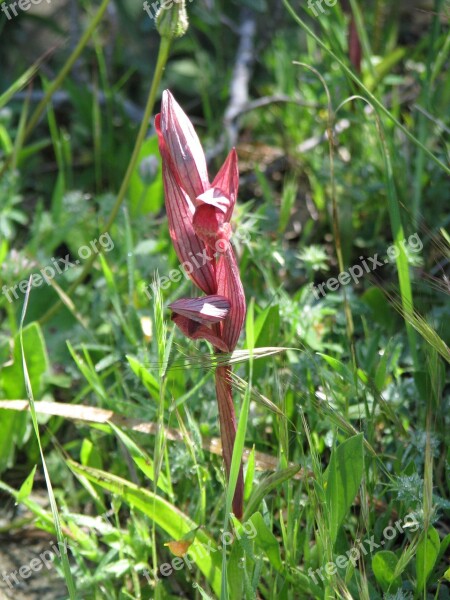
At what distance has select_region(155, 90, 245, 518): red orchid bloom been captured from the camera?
1054 mm

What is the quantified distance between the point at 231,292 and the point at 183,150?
20 centimetres

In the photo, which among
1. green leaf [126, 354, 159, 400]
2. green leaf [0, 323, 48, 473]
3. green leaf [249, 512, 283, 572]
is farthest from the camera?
green leaf [0, 323, 48, 473]

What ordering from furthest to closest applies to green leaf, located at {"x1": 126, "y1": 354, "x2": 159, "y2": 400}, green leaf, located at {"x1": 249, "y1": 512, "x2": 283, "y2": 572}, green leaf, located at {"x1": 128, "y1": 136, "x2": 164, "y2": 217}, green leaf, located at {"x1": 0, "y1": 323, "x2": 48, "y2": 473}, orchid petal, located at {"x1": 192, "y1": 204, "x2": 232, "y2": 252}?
green leaf, located at {"x1": 128, "y1": 136, "x2": 164, "y2": 217} → green leaf, located at {"x1": 0, "y1": 323, "x2": 48, "y2": 473} → green leaf, located at {"x1": 126, "y1": 354, "x2": 159, "y2": 400} → green leaf, located at {"x1": 249, "y1": 512, "x2": 283, "y2": 572} → orchid petal, located at {"x1": 192, "y1": 204, "x2": 232, "y2": 252}

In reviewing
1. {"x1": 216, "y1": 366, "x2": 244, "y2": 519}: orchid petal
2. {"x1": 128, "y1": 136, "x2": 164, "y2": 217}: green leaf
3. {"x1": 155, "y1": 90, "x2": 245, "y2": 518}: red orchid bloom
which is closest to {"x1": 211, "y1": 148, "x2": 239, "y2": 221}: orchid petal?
{"x1": 155, "y1": 90, "x2": 245, "y2": 518}: red orchid bloom

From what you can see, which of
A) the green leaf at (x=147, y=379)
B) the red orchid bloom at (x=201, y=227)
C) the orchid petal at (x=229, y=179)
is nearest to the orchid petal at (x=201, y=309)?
the red orchid bloom at (x=201, y=227)

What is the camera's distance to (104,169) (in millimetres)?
2539

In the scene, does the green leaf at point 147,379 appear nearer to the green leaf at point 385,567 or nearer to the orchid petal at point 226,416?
the orchid petal at point 226,416

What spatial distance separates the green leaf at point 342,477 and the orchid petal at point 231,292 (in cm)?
21

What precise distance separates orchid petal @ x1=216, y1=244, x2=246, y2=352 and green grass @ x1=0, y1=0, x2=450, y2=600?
0.03 metres

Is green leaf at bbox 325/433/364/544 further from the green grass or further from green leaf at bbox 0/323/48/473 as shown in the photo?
green leaf at bbox 0/323/48/473

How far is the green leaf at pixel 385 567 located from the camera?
1134 millimetres

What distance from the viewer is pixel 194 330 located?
1.08 metres

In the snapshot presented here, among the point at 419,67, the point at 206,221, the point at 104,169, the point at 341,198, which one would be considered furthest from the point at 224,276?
the point at 419,67

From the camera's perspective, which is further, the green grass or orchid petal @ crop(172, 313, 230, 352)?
the green grass
